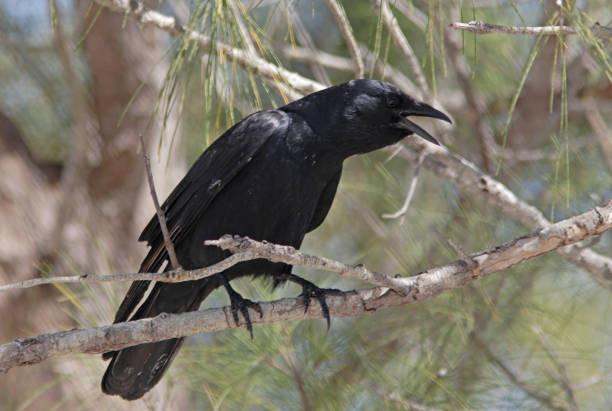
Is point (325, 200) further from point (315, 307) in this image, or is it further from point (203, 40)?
point (203, 40)

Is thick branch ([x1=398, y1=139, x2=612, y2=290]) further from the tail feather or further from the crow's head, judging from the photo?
the tail feather

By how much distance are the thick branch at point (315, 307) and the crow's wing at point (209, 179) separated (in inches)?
21.3

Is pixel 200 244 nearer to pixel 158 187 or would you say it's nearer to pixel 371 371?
pixel 371 371

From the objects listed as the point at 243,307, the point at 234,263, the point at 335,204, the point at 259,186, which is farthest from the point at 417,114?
the point at 335,204

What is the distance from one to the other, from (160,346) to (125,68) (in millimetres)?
2179

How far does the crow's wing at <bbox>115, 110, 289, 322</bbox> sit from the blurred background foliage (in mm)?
111

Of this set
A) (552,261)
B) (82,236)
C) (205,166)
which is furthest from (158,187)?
(552,261)

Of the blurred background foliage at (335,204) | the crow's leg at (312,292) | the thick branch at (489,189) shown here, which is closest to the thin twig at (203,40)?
the blurred background foliage at (335,204)

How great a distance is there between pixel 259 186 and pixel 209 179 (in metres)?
0.22

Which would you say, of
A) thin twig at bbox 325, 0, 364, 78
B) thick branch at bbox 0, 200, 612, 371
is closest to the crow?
thin twig at bbox 325, 0, 364, 78

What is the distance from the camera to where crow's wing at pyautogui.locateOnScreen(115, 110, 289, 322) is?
286cm

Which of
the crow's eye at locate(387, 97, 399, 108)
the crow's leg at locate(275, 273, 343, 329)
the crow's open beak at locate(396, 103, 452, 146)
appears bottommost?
the crow's leg at locate(275, 273, 343, 329)

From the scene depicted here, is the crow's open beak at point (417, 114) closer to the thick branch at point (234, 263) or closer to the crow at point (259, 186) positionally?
the crow at point (259, 186)

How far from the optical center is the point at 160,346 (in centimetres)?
305
